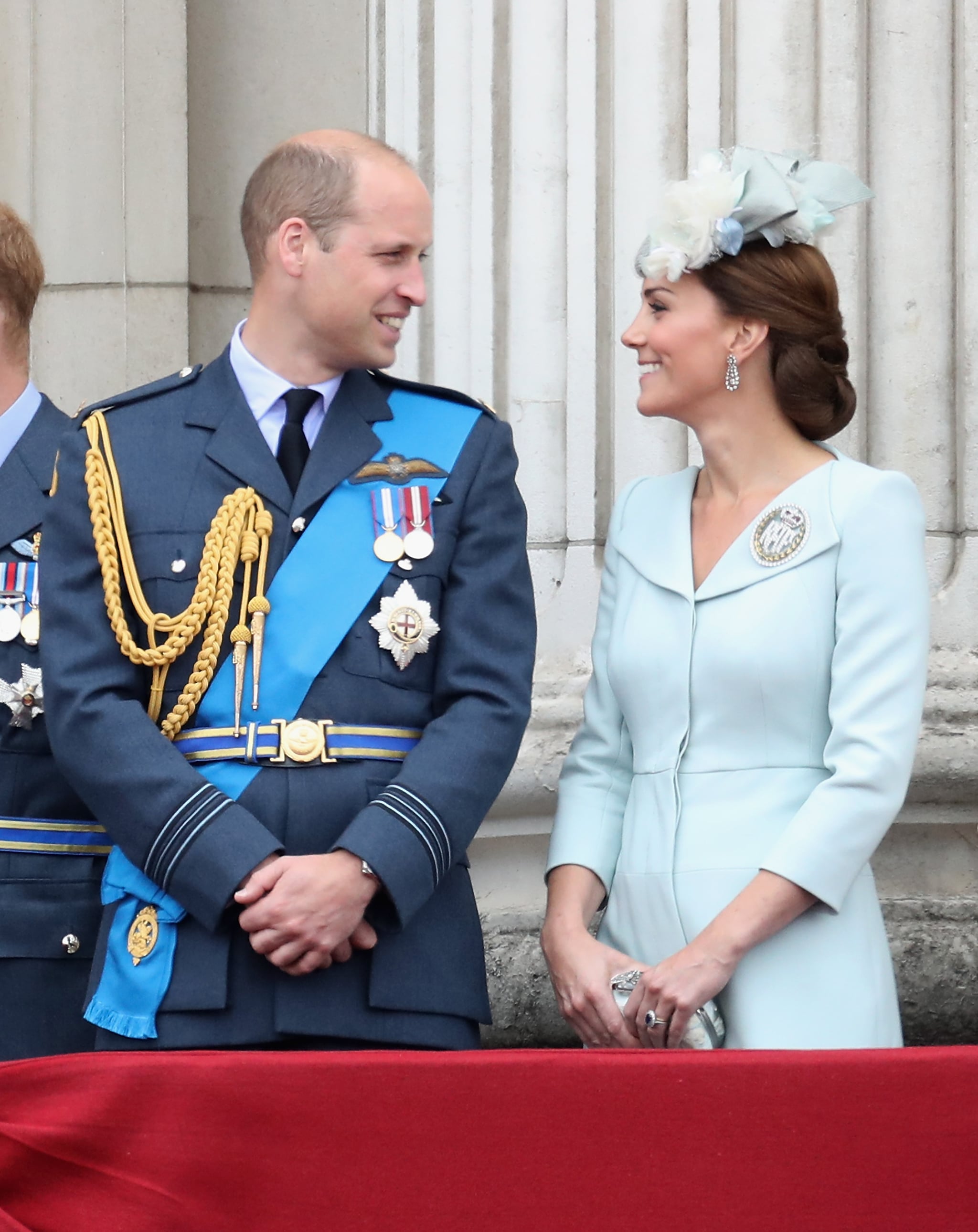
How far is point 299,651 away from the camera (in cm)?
243

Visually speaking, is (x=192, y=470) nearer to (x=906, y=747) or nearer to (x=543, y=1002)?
(x=906, y=747)

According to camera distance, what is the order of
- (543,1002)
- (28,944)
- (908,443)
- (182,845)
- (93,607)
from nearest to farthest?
(182,845), (93,607), (28,944), (543,1002), (908,443)

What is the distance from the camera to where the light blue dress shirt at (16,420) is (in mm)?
2904

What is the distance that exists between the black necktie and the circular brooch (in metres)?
0.61

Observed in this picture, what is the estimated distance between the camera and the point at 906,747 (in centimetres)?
242

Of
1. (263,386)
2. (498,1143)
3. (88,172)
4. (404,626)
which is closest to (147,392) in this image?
(263,386)

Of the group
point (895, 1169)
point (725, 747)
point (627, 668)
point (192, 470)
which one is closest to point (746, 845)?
point (725, 747)

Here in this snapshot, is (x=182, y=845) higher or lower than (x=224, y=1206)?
higher

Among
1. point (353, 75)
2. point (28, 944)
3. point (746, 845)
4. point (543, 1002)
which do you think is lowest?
point (543, 1002)

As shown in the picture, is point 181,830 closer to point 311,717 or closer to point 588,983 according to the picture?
point 311,717

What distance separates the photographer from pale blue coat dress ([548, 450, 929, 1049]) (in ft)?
7.86

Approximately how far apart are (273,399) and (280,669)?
1.32 ft

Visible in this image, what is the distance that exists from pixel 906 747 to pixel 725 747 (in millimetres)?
234

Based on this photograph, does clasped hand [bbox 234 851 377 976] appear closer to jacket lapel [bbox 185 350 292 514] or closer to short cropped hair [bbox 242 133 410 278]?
jacket lapel [bbox 185 350 292 514]
